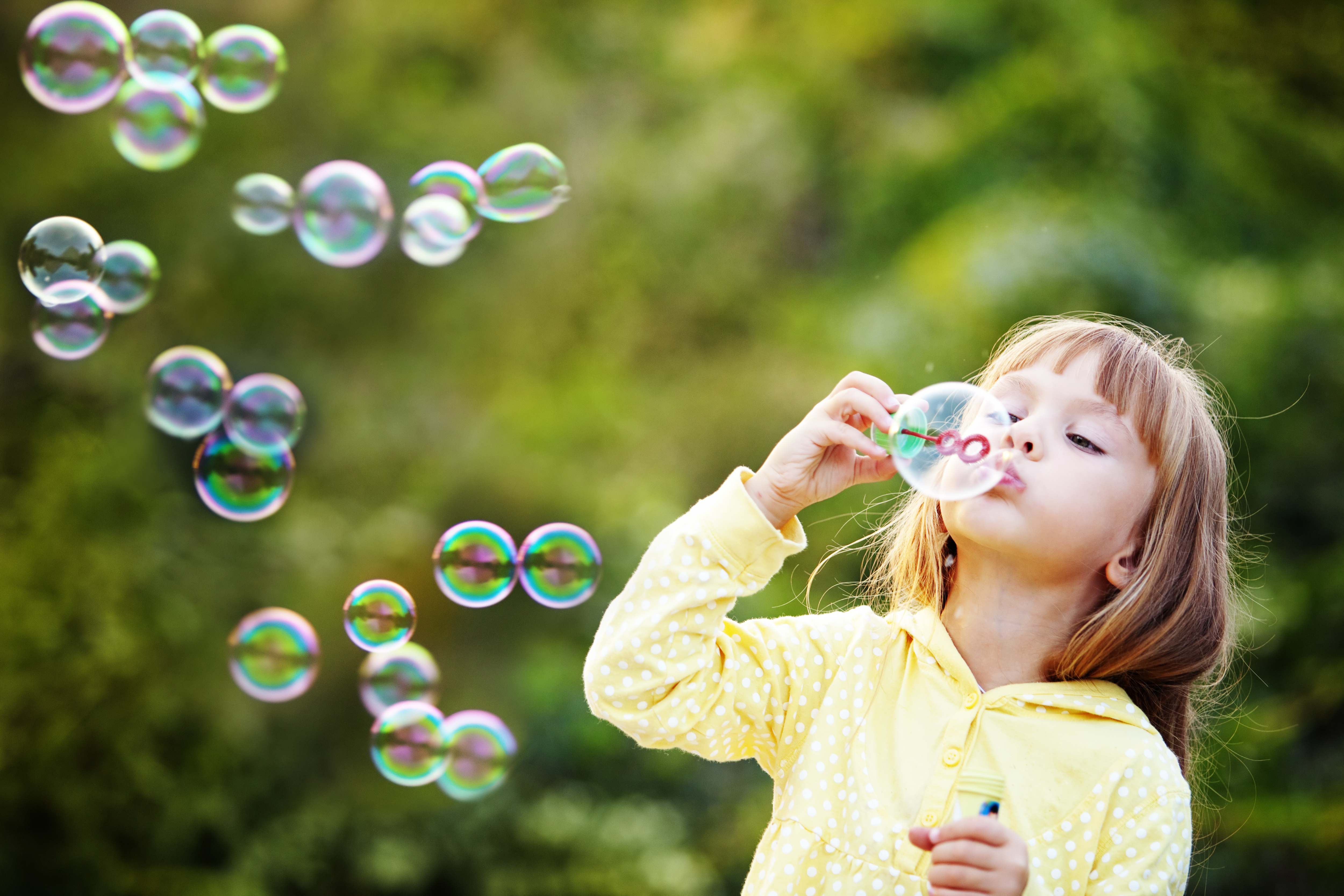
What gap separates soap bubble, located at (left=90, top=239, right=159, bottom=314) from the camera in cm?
244

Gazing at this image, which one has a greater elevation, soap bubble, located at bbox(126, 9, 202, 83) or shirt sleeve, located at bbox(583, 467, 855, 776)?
soap bubble, located at bbox(126, 9, 202, 83)

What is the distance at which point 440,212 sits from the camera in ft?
8.31

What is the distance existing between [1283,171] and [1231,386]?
6.30 feet

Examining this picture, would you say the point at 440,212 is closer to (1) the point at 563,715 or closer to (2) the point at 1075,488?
(2) the point at 1075,488

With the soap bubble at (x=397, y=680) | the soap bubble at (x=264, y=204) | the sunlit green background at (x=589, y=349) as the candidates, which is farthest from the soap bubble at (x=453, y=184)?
the sunlit green background at (x=589, y=349)

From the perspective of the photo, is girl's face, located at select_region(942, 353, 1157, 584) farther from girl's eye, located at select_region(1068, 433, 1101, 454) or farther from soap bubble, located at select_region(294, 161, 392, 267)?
soap bubble, located at select_region(294, 161, 392, 267)

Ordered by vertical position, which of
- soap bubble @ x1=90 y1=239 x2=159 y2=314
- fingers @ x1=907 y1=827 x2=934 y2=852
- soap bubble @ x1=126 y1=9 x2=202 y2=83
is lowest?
fingers @ x1=907 y1=827 x2=934 y2=852

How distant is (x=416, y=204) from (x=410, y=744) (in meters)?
1.10

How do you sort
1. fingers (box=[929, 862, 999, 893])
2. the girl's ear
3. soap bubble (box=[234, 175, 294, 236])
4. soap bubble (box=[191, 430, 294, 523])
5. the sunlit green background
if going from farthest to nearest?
the sunlit green background → soap bubble (box=[234, 175, 294, 236]) → soap bubble (box=[191, 430, 294, 523]) → the girl's ear → fingers (box=[929, 862, 999, 893])

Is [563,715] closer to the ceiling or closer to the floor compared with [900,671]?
closer to the floor

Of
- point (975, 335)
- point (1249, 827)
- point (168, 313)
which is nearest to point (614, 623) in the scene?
point (1249, 827)

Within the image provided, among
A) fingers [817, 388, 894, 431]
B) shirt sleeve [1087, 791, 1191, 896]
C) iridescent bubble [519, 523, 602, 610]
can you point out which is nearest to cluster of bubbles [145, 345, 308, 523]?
iridescent bubble [519, 523, 602, 610]

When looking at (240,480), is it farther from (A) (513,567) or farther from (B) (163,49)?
(B) (163,49)

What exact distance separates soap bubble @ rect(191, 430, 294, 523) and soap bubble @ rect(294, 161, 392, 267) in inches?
16.8
